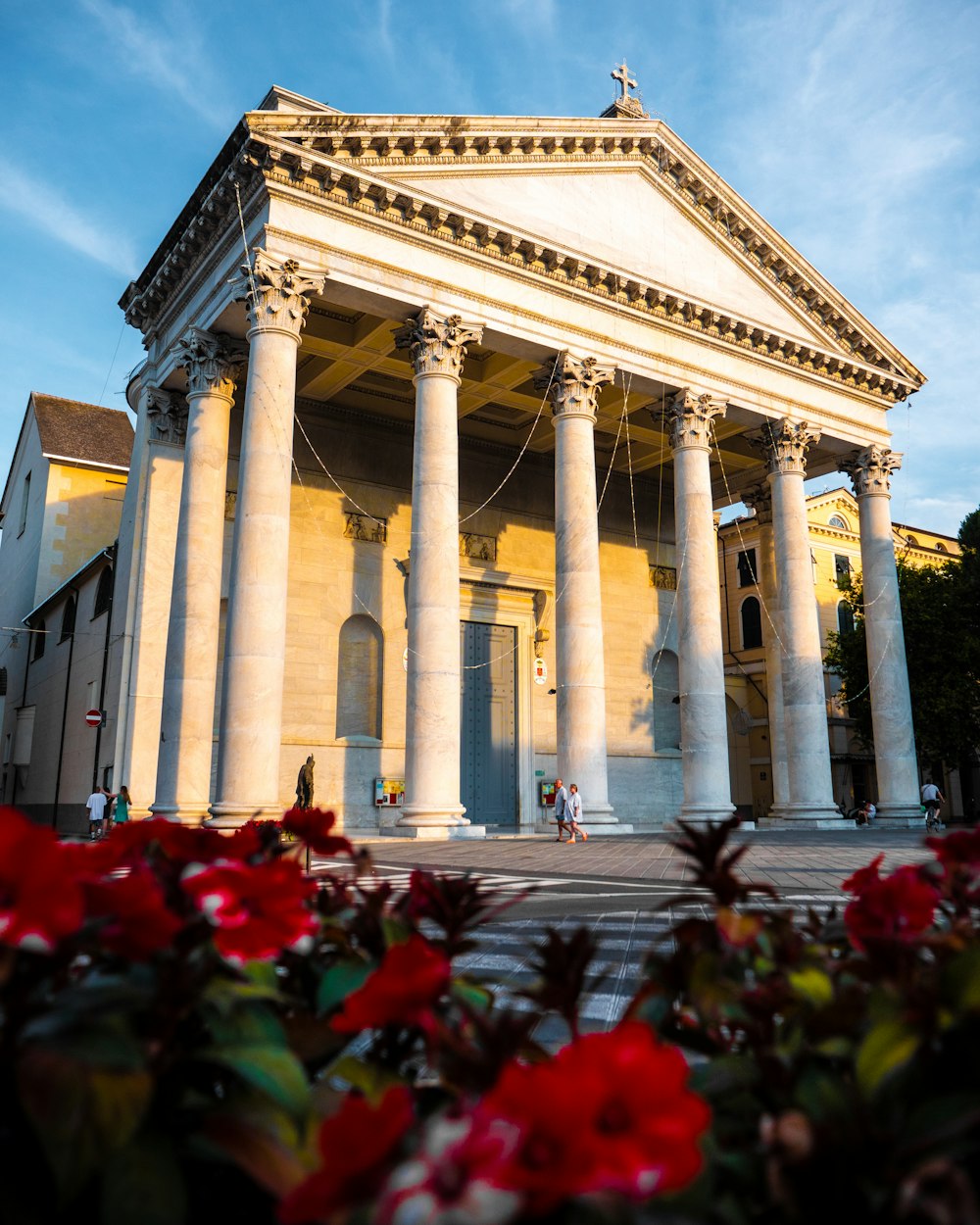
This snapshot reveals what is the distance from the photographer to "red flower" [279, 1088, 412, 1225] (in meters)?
1.08

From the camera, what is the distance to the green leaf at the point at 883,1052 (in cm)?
130

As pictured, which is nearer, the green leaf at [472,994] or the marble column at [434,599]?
the green leaf at [472,994]

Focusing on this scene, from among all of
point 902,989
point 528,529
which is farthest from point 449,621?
point 902,989

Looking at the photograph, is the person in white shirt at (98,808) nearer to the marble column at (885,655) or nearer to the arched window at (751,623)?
the marble column at (885,655)

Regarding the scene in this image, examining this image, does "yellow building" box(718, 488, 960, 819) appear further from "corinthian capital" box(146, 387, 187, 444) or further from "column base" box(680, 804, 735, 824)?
"corinthian capital" box(146, 387, 187, 444)

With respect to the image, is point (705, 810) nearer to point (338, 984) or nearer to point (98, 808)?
point (98, 808)

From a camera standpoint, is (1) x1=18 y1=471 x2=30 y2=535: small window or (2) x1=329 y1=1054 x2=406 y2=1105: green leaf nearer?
(2) x1=329 y1=1054 x2=406 y2=1105: green leaf

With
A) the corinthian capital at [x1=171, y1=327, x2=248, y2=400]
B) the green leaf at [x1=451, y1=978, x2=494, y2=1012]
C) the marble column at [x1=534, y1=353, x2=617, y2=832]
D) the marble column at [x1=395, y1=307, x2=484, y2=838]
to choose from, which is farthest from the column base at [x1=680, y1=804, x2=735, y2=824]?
the green leaf at [x1=451, y1=978, x2=494, y2=1012]

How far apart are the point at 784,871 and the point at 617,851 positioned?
17.9ft

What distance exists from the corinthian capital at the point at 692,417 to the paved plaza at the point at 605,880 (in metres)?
10.7

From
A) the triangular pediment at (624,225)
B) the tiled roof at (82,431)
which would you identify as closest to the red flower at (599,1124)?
the triangular pediment at (624,225)

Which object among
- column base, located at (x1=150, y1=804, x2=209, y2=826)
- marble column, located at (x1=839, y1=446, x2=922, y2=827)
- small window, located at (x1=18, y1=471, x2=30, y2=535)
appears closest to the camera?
column base, located at (x1=150, y1=804, x2=209, y2=826)

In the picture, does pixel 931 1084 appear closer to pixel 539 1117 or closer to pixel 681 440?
pixel 539 1117

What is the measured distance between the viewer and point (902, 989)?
1547 millimetres
